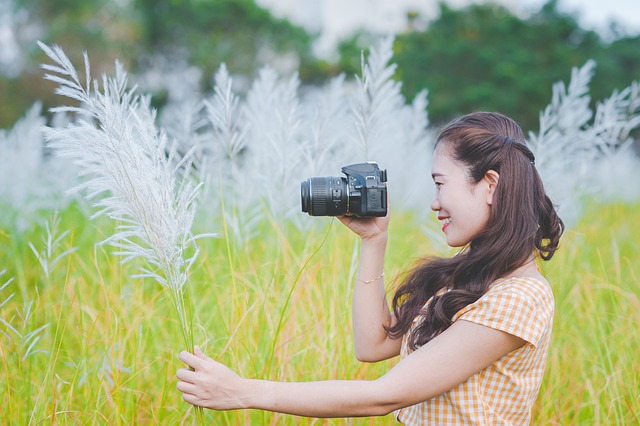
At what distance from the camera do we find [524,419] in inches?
61.4

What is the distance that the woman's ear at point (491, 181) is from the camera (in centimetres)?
150

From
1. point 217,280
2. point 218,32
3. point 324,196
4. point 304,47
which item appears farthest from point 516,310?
point 304,47

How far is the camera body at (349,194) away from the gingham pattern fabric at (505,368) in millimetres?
333

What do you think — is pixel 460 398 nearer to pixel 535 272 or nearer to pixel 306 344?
pixel 535 272

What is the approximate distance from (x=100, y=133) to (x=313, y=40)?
1853 cm

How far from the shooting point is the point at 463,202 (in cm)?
151

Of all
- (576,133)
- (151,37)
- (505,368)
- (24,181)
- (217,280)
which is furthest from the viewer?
(151,37)

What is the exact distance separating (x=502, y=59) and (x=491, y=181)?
1296 cm

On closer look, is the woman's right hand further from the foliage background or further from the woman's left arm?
the foliage background

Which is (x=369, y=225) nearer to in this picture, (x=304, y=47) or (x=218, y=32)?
(x=218, y=32)

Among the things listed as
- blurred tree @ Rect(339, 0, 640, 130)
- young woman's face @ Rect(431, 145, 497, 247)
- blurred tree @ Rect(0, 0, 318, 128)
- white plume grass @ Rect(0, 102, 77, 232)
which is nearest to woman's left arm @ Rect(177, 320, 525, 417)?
young woman's face @ Rect(431, 145, 497, 247)

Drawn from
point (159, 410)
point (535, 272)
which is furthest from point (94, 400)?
point (535, 272)

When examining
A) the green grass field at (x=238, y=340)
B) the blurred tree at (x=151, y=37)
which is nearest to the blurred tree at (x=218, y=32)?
the blurred tree at (x=151, y=37)

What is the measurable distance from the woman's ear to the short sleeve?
0.66 ft
